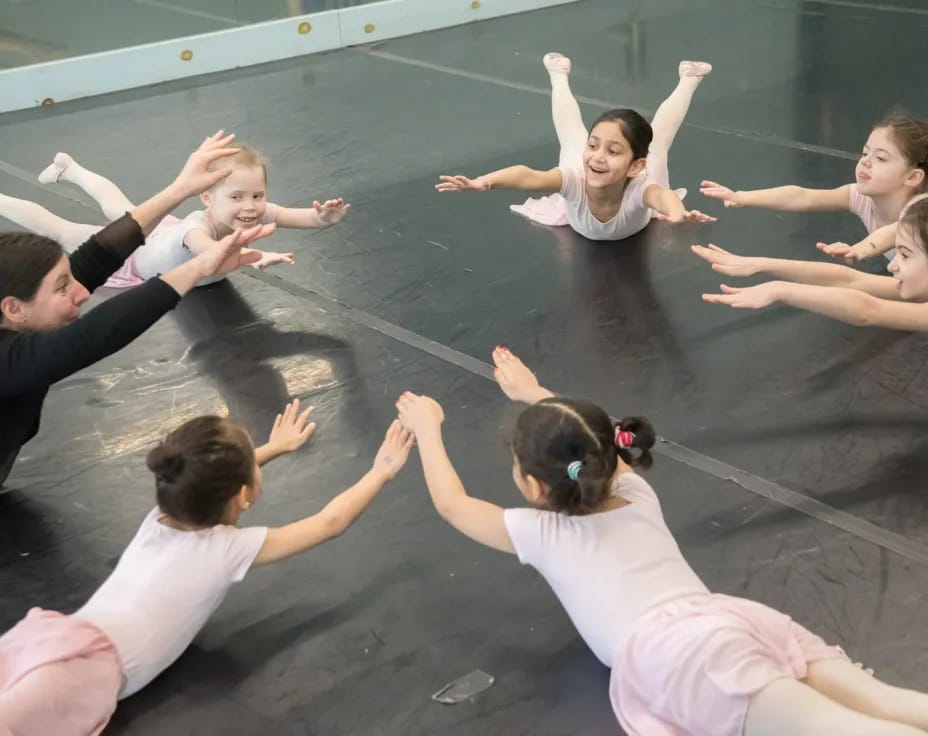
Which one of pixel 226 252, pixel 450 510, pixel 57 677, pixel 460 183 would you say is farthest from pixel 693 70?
pixel 57 677

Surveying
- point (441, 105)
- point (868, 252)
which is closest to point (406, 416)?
point (868, 252)

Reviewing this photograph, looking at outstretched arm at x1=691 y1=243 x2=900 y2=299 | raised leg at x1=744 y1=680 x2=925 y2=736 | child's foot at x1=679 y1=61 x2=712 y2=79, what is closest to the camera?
raised leg at x1=744 y1=680 x2=925 y2=736

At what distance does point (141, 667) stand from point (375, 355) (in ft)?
4.36

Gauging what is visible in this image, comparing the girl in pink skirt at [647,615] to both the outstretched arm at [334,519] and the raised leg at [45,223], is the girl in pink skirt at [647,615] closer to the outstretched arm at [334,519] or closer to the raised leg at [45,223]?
the outstretched arm at [334,519]

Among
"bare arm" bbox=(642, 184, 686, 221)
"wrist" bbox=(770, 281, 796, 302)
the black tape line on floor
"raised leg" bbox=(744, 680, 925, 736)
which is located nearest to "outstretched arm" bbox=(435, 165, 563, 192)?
"bare arm" bbox=(642, 184, 686, 221)

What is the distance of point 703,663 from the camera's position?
5.57ft

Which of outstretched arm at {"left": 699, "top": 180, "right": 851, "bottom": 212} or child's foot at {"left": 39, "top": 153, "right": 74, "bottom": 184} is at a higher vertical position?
child's foot at {"left": 39, "top": 153, "right": 74, "bottom": 184}

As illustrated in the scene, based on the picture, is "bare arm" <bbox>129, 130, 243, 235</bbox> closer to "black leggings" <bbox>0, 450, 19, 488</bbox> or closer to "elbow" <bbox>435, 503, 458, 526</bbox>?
"black leggings" <bbox>0, 450, 19, 488</bbox>

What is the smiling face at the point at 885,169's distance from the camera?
3344 millimetres

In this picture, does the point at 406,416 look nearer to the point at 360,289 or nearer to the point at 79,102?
the point at 360,289

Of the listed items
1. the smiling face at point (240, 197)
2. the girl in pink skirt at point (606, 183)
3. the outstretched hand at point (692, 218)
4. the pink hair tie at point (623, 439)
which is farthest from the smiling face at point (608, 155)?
the pink hair tie at point (623, 439)

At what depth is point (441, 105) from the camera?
17.9 feet

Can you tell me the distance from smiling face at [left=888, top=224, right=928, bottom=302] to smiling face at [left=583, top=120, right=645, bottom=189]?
111cm

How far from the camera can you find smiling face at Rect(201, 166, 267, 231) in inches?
134
